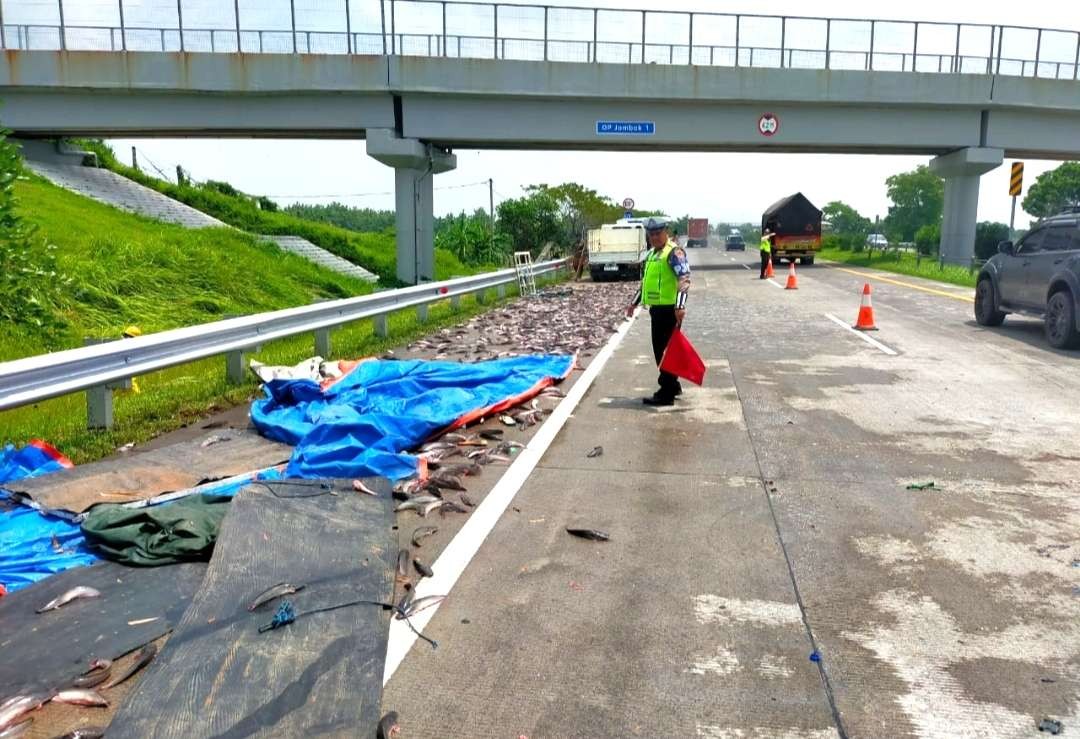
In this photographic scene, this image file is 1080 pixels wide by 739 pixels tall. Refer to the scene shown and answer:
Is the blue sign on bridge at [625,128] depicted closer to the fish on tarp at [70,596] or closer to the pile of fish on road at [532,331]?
the pile of fish on road at [532,331]

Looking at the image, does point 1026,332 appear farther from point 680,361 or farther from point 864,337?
point 680,361

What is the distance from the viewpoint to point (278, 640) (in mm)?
3625

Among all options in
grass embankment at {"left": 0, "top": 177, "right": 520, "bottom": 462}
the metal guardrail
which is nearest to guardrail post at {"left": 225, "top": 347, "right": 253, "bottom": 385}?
the metal guardrail

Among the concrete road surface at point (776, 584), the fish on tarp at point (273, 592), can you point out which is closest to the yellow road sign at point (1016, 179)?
the concrete road surface at point (776, 584)

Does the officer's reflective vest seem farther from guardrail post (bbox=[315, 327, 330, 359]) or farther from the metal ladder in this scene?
the metal ladder

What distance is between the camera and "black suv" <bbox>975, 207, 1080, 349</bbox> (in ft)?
40.3

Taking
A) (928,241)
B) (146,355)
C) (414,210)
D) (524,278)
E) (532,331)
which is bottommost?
(532,331)

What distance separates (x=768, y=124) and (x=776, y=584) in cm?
2939

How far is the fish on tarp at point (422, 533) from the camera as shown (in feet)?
16.3

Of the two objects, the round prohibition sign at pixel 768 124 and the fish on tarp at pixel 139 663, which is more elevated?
the round prohibition sign at pixel 768 124

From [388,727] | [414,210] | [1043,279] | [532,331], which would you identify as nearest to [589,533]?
[388,727]

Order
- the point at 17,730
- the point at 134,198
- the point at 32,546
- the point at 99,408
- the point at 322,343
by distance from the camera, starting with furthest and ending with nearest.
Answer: the point at 134,198 → the point at 322,343 → the point at 99,408 → the point at 32,546 → the point at 17,730

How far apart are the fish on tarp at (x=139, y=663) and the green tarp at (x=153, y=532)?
0.86 metres

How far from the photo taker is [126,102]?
27359mm
